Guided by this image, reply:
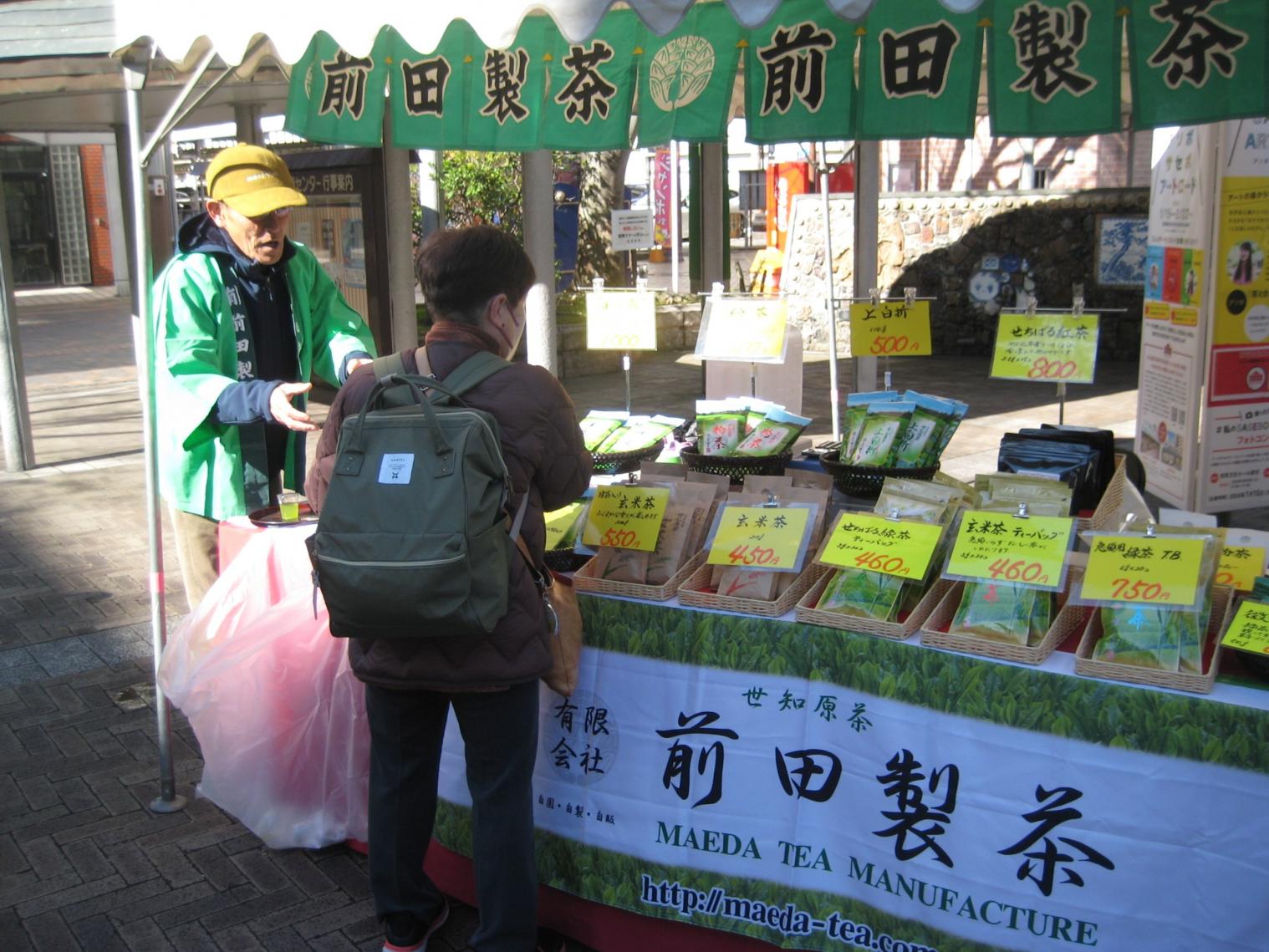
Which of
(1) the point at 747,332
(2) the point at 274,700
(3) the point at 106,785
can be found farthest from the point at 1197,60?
(3) the point at 106,785

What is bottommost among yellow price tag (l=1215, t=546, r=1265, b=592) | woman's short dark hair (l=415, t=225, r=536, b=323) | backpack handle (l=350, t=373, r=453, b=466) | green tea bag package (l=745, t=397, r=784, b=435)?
yellow price tag (l=1215, t=546, r=1265, b=592)

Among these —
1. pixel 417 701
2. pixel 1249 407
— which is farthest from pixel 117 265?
pixel 417 701

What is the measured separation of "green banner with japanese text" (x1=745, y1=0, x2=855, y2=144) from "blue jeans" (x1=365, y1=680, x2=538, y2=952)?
241cm

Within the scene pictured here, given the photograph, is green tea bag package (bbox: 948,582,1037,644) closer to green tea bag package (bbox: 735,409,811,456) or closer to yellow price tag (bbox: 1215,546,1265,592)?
yellow price tag (bbox: 1215,546,1265,592)

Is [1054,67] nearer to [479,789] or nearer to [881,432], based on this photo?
[881,432]

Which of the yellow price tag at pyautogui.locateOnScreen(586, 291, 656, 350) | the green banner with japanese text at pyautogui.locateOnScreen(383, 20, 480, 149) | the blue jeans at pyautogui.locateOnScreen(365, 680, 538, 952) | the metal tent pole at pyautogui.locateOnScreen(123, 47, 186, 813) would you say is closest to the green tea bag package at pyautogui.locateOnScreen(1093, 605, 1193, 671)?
the blue jeans at pyautogui.locateOnScreen(365, 680, 538, 952)

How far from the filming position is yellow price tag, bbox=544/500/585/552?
10.2 feet

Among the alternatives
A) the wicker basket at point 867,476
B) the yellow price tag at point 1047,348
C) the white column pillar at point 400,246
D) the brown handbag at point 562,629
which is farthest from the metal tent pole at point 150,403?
the white column pillar at point 400,246

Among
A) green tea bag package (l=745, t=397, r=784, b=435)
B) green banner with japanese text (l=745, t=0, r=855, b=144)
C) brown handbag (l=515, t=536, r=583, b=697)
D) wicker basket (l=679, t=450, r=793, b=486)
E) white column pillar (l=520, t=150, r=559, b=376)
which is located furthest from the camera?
white column pillar (l=520, t=150, r=559, b=376)

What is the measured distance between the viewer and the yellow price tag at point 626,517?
2844 mm

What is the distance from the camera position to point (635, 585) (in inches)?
108

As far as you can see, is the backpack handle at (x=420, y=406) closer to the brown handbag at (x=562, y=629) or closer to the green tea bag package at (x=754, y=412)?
the brown handbag at (x=562, y=629)

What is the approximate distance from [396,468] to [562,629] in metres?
0.62

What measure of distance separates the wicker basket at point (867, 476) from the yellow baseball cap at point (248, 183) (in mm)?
1671
